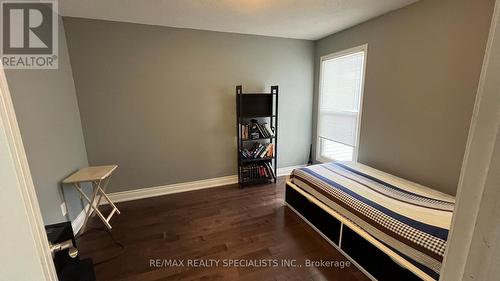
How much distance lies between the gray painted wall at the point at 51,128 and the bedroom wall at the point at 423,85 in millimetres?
3585

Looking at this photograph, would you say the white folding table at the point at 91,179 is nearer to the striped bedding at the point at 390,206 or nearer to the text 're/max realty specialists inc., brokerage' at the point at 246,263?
the text 're/max realty specialists inc., brokerage' at the point at 246,263

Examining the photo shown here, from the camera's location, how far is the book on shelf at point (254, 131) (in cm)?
340

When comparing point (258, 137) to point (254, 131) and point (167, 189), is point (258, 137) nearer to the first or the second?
point (254, 131)

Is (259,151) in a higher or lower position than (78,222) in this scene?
higher

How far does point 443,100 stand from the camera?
2037 mm

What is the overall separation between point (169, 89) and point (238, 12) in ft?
4.55

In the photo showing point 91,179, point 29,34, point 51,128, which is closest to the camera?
point 29,34

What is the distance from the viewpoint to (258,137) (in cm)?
343

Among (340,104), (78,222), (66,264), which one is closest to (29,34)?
(78,222)

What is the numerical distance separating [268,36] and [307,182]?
2375 millimetres

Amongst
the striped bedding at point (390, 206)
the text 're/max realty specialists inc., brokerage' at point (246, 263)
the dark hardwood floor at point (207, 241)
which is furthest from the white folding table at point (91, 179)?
the striped bedding at point (390, 206)

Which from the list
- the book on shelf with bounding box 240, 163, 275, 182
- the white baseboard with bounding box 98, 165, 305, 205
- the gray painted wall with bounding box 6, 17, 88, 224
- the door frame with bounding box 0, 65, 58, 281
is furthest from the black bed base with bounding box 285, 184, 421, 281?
the gray painted wall with bounding box 6, 17, 88, 224

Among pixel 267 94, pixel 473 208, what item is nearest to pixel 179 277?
pixel 473 208

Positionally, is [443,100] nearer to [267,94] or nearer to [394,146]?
[394,146]
